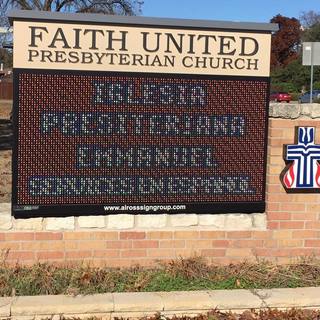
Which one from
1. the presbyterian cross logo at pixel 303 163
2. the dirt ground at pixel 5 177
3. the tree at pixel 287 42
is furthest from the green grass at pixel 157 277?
the tree at pixel 287 42

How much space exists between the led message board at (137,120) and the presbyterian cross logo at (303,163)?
0.76ft

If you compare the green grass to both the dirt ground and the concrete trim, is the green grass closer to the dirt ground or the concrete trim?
the concrete trim

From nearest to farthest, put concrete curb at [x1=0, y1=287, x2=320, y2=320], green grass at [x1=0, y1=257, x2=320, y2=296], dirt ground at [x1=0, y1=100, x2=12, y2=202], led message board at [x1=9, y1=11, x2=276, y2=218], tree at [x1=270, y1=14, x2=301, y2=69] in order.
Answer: concrete curb at [x1=0, y1=287, x2=320, y2=320], green grass at [x1=0, y1=257, x2=320, y2=296], led message board at [x1=9, y1=11, x2=276, y2=218], dirt ground at [x1=0, y1=100, x2=12, y2=202], tree at [x1=270, y1=14, x2=301, y2=69]

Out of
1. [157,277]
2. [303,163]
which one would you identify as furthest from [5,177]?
[303,163]

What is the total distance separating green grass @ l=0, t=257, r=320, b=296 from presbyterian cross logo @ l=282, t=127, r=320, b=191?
2.31 feet

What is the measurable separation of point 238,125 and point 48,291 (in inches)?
81.0

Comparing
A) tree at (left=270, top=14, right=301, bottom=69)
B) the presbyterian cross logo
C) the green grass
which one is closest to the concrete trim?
the presbyterian cross logo

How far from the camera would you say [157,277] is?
15.9ft

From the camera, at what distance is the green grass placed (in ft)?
15.0

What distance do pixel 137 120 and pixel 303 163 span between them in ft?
4.83

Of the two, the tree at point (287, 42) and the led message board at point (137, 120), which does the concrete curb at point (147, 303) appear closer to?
the led message board at point (137, 120)

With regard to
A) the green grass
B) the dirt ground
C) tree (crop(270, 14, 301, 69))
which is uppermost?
tree (crop(270, 14, 301, 69))

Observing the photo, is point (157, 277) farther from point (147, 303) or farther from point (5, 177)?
point (5, 177)

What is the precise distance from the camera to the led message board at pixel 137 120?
4762 millimetres
